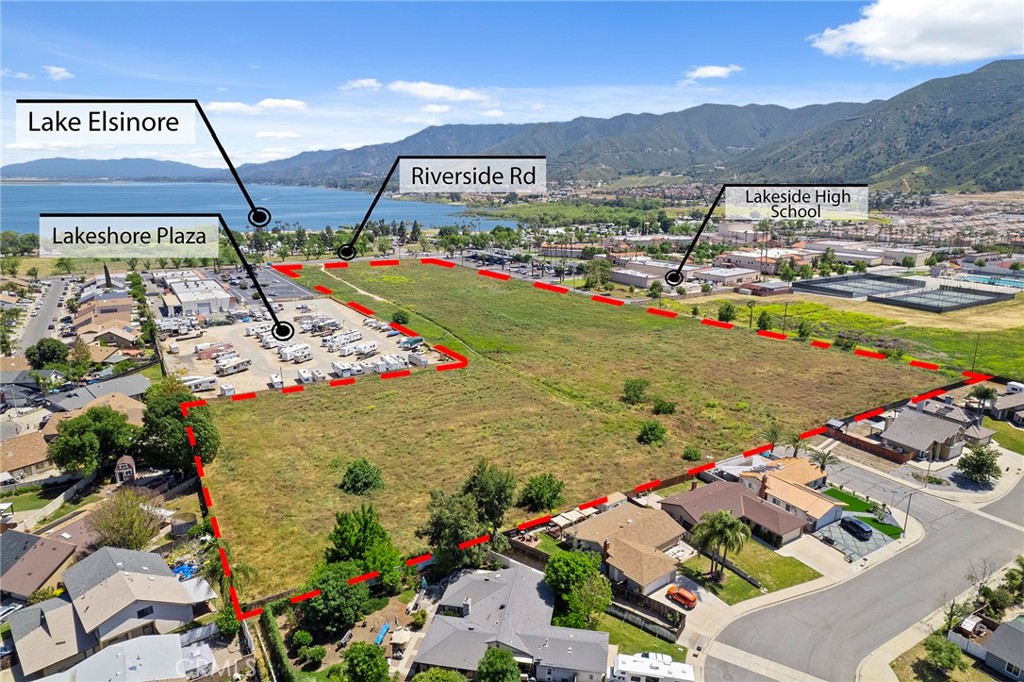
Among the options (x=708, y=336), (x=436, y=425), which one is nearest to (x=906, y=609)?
(x=436, y=425)

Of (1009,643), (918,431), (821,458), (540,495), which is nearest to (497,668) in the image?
(540,495)

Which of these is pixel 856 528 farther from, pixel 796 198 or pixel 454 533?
pixel 454 533

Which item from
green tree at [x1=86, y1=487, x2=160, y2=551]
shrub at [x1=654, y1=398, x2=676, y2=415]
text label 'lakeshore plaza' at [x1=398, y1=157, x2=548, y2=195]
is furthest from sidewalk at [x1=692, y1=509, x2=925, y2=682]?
green tree at [x1=86, y1=487, x2=160, y2=551]

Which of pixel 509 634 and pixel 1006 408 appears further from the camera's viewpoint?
pixel 1006 408

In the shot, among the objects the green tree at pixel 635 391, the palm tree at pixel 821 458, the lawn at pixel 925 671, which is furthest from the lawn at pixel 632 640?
the green tree at pixel 635 391

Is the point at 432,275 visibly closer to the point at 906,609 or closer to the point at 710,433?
the point at 710,433

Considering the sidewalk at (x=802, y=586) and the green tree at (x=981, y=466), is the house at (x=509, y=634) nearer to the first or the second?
the sidewalk at (x=802, y=586)

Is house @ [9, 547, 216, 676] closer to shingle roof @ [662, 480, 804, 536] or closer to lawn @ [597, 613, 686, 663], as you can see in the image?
lawn @ [597, 613, 686, 663]
